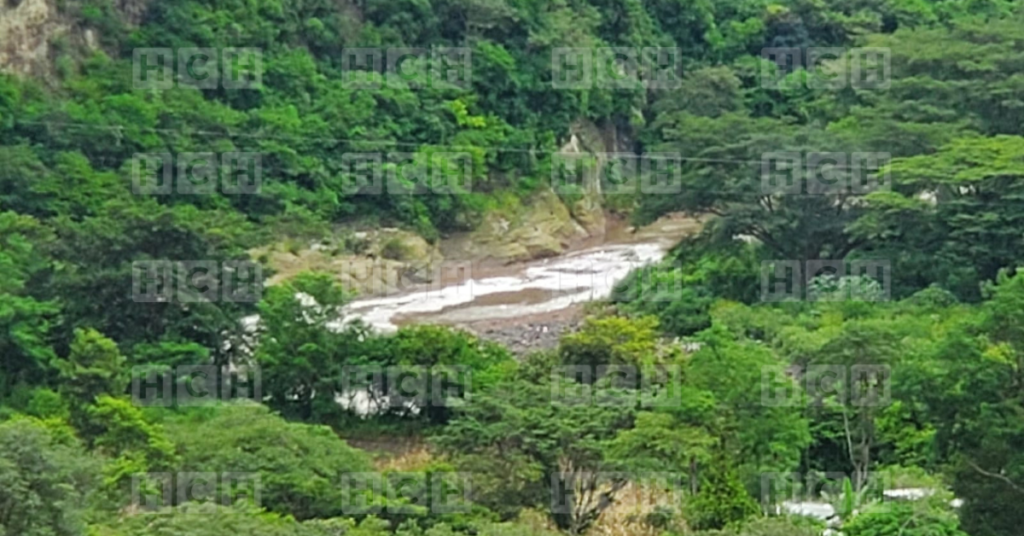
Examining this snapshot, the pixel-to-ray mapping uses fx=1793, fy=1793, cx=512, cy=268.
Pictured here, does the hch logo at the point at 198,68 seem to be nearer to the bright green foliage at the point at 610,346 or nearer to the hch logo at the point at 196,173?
the hch logo at the point at 196,173

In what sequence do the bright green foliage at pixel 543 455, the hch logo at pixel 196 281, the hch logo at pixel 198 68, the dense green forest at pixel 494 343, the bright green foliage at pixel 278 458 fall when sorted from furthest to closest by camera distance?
the hch logo at pixel 198 68 < the hch logo at pixel 196 281 < the bright green foliage at pixel 543 455 < the bright green foliage at pixel 278 458 < the dense green forest at pixel 494 343

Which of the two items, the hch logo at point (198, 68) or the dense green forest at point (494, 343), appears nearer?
the dense green forest at point (494, 343)

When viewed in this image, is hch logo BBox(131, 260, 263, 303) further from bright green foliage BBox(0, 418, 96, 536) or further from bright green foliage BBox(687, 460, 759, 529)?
bright green foliage BBox(0, 418, 96, 536)

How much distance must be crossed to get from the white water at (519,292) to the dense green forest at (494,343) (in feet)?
6.94

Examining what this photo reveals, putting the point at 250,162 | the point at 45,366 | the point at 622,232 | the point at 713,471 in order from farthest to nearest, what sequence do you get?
the point at 622,232 < the point at 250,162 < the point at 45,366 < the point at 713,471

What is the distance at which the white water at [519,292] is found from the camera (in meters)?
30.6

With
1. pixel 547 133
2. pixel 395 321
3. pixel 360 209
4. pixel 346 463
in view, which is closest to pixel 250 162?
pixel 360 209

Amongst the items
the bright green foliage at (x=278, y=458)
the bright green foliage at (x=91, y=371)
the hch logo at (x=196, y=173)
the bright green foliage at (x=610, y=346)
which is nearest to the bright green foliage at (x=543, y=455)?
the bright green foliage at (x=278, y=458)

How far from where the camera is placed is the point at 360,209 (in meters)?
35.1

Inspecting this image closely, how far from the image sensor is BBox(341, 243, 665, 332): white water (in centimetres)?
3062

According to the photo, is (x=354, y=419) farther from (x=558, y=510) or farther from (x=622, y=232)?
(x=622, y=232)

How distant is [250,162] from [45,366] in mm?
12594

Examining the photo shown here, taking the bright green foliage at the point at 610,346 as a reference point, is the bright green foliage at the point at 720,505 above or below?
below

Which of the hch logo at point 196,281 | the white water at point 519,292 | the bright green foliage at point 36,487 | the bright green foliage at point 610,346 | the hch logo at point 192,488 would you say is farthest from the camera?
the white water at point 519,292
